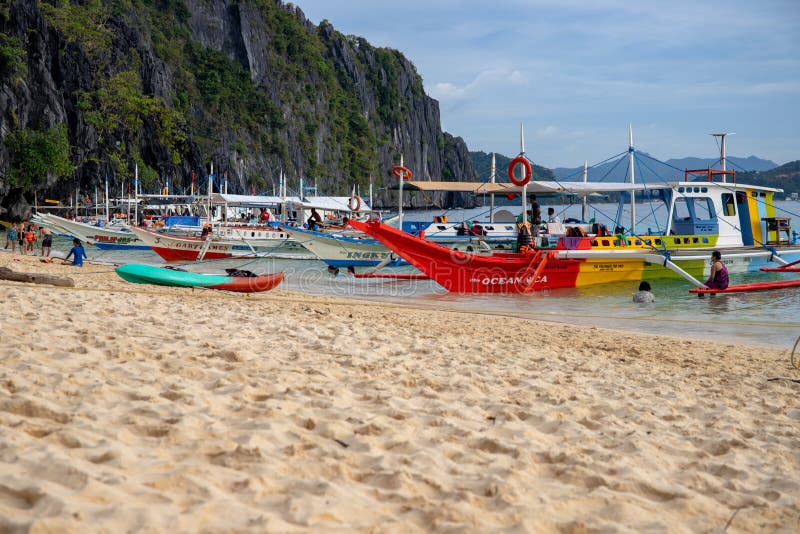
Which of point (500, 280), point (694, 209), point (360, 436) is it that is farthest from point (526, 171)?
point (360, 436)

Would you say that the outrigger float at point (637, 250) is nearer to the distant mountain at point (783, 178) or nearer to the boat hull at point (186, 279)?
the boat hull at point (186, 279)

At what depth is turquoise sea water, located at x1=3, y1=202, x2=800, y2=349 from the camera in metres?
12.7

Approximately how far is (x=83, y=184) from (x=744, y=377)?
6421 centimetres

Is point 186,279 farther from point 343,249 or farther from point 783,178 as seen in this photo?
point 783,178

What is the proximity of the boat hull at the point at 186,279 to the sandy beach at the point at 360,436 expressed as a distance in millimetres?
5197

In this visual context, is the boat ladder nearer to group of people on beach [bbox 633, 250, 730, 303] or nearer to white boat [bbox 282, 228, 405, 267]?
group of people on beach [bbox 633, 250, 730, 303]

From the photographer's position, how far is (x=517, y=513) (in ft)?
10.5

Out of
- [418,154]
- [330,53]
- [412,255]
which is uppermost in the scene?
[330,53]

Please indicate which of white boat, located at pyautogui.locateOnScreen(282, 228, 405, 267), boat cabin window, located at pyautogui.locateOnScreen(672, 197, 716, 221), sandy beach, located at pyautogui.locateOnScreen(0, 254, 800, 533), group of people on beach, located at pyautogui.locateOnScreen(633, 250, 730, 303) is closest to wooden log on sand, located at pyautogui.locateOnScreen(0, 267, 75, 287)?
sandy beach, located at pyautogui.locateOnScreen(0, 254, 800, 533)

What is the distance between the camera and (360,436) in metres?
4.09

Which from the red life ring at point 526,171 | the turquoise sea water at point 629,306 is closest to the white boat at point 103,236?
the turquoise sea water at point 629,306

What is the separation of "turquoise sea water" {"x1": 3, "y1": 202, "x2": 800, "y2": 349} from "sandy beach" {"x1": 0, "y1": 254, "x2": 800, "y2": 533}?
200 inches

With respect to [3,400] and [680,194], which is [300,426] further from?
[680,194]

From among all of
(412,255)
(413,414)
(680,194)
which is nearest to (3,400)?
(413,414)
